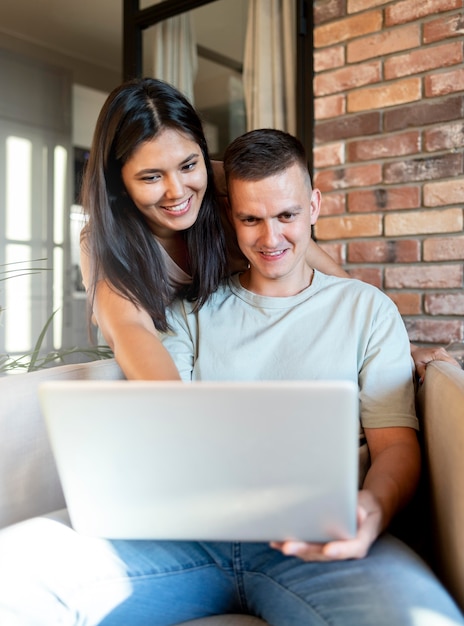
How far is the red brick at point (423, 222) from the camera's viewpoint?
1.88 m

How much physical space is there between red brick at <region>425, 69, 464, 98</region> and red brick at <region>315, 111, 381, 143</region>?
0.58 feet

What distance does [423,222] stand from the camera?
1.94m

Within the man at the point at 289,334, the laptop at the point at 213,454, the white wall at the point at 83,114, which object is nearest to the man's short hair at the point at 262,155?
the man at the point at 289,334

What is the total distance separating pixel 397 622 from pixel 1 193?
333cm

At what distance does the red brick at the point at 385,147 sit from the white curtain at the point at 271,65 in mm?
415

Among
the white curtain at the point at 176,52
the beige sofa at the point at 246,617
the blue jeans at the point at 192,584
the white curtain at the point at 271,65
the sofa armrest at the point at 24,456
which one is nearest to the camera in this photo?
the blue jeans at the point at 192,584

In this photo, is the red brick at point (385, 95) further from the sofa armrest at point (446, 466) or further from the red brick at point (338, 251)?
the sofa armrest at point (446, 466)

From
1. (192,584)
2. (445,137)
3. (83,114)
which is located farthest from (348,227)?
(83,114)

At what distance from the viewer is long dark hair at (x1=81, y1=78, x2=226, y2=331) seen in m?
1.28

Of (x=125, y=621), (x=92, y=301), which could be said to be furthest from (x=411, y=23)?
(x=125, y=621)

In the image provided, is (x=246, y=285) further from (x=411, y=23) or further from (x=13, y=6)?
(x=13, y=6)

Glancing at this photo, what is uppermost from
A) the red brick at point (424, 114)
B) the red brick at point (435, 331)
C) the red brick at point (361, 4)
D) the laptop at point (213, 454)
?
the red brick at point (361, 4)

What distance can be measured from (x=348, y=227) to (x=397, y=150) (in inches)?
11.2

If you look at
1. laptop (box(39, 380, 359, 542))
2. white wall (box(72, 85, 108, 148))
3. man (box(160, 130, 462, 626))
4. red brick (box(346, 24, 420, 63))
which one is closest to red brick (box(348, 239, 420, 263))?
red brick (box(346, 24, 420, 63))
